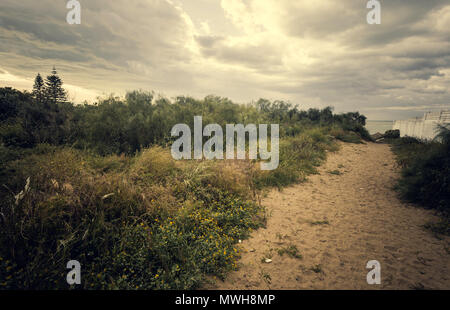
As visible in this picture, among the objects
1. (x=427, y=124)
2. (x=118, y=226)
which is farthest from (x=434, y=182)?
(x=427, y=124)

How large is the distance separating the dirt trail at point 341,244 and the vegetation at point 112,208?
19.0 inches

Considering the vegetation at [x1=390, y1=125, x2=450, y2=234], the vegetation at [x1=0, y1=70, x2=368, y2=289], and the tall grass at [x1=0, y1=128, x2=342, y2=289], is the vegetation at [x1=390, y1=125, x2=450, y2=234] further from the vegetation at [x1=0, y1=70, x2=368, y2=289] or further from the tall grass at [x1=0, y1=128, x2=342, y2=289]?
the tall grass at [x1=0, y1=128, x2=342, y2=289]

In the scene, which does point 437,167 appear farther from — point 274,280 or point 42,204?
point 42,204

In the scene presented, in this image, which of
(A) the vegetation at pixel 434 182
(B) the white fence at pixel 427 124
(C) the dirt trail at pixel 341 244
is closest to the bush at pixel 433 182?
(A) the vegetation at pixel 434 182

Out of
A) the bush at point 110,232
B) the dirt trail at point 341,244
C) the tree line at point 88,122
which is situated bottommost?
the dirt trail at point 341,244

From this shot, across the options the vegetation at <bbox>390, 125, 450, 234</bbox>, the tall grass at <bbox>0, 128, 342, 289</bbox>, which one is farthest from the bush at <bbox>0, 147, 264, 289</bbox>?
the vegetation at <bbox>390, 125, 450, 234</bbox>

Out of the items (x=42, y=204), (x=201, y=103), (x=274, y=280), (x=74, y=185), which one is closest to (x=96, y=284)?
(x=42, y=204)

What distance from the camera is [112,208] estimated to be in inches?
154

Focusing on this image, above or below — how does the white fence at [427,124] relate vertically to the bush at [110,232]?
above

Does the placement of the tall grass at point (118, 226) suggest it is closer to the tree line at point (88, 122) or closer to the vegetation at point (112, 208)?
the vegetation at point (112, 208)

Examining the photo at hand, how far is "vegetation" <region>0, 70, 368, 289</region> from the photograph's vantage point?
2834mm

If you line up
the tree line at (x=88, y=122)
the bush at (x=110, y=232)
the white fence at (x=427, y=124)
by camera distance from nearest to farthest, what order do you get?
the bush at (x=110, y=232) → the tree line at (x=88, y=122) → the white fence at (x=427, y=124)

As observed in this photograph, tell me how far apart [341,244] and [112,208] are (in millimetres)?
4781

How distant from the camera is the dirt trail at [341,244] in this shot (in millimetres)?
3205
